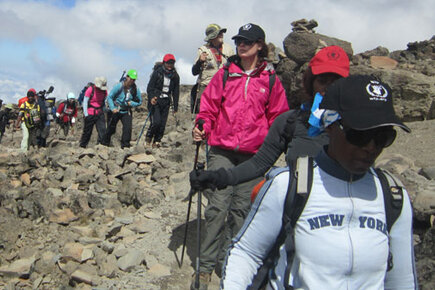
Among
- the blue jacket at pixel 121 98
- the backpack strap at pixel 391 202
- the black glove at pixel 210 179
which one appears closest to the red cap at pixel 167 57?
the blue jacket at pixel 121 98

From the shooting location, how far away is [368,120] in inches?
72.1

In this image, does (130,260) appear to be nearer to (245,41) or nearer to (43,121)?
(245,41)

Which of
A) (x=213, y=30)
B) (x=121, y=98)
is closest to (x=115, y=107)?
(x=121, y=98)

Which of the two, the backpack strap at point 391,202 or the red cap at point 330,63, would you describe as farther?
the red cap at point 330,63

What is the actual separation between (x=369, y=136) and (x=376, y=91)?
0.19m

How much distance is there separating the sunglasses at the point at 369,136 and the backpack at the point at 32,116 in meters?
15.1

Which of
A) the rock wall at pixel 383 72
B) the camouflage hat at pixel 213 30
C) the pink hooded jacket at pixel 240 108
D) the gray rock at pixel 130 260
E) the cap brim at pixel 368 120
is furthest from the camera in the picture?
the rock wall at pixel 383 72

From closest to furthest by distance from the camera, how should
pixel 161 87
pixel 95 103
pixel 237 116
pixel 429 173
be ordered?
pixel 237 116, pixel 429 173, pixel 161 87, pixel 95 103

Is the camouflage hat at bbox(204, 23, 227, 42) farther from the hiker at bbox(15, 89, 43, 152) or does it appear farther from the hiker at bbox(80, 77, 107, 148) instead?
the hiker at bbox(15, 89, 43, 152)

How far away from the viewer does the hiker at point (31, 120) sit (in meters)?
15.4

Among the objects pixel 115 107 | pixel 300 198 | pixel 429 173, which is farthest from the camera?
pixel 115 107

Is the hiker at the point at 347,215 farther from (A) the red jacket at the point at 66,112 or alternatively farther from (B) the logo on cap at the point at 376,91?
(A) the red jacket at the point at 66,112

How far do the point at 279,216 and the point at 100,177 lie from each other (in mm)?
8480

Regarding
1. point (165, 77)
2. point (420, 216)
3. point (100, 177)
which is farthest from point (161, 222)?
point (165, 77)
